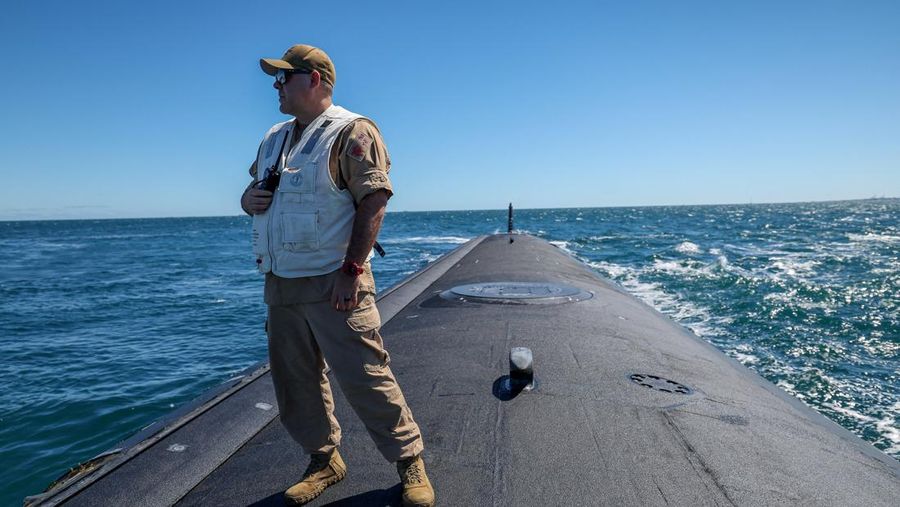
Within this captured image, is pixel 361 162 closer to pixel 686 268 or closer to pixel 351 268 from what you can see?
pixel 351 268

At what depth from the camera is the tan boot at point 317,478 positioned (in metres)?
2.84

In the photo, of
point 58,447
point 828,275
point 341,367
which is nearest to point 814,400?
point 341,367

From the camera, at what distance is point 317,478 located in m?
2.92

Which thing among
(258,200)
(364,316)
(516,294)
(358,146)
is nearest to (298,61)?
(358,146)

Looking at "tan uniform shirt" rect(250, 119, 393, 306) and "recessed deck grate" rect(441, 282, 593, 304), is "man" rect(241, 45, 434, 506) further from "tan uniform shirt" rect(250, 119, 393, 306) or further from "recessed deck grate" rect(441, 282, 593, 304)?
"recessed deck grate" rect(441, 282, 593, 304)

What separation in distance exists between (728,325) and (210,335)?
1243 cm

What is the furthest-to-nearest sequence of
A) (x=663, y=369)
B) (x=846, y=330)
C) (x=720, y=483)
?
(x=846, y=330) < (x=663, y=369) < (x=720, y=483)

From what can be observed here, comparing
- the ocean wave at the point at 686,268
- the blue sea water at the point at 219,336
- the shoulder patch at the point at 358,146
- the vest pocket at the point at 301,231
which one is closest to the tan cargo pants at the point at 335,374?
the vest pocket at the point at 301,231

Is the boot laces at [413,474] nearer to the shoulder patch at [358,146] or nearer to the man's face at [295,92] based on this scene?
the shoulder patch at [358,146]

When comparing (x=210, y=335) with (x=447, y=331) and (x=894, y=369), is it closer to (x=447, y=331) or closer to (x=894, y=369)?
(x=447, y=331)

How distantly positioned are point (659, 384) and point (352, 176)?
3.27 meters

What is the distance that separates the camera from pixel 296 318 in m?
2.77

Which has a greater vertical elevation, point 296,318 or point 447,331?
point 296,318

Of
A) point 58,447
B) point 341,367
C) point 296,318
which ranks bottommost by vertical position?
point 58,447
